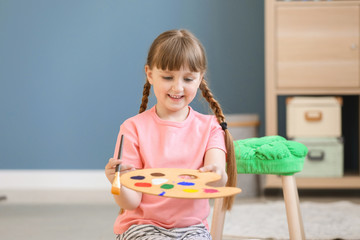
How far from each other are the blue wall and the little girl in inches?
69.6

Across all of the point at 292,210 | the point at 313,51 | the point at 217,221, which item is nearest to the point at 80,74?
the point at 313,51

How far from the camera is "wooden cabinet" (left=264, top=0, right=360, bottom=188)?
2.42m

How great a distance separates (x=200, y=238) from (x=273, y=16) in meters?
1.65

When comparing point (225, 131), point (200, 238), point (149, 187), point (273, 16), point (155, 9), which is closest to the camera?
point (149, 187)

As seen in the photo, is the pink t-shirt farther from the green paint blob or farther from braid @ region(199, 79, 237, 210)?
the green paint blob

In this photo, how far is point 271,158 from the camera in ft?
4.29

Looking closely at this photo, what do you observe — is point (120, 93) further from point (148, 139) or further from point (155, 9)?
point (148, 139)

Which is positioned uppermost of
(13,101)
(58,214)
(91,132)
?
(13,101)

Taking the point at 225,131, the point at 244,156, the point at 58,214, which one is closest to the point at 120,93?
the point at 58,214

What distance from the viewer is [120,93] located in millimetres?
2832

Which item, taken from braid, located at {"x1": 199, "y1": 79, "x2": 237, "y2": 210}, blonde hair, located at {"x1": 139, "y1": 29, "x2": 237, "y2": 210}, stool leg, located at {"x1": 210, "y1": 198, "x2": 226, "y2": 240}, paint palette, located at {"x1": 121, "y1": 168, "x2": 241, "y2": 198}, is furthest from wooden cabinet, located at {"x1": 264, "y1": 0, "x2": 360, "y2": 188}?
paint palette, located at {"x1": 121, "y1": 168, "x2": 241, "y2": 198}

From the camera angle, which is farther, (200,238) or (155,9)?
(155,9)

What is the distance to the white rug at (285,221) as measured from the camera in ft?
5.65

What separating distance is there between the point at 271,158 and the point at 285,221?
0.70 metres
